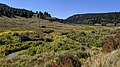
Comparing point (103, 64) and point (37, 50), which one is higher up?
point (103, 64)

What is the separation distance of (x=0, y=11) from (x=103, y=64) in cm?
16698

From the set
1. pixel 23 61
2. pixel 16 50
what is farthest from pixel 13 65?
pixel 16 50

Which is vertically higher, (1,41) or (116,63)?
(116,63)

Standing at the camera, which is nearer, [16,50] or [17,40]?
[16,50]

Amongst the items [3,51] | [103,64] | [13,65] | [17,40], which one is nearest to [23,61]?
[13,65]

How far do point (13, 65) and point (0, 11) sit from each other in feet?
501

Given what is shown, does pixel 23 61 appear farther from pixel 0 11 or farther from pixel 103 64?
pixel 0 11

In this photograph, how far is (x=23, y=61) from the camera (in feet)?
74.1

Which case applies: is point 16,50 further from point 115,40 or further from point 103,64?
point 103,64

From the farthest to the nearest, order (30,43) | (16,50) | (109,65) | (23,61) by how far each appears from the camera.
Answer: (30,43) < (16,50) < (23,61) < (109,65)

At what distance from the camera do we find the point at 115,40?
12742 millimetres

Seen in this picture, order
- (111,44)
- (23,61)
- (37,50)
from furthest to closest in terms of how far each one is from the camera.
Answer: (37,50) < (23,61) < (111,44)

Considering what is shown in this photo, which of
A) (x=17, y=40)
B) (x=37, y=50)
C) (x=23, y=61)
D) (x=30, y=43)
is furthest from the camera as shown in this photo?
(x=17, y=40)

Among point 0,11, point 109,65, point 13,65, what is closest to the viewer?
point 109,65
